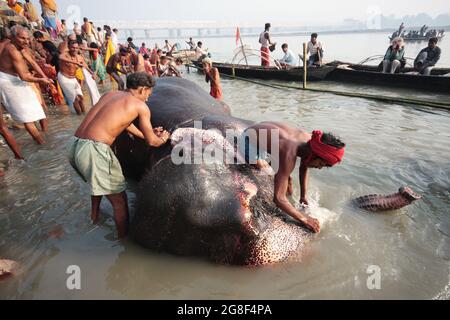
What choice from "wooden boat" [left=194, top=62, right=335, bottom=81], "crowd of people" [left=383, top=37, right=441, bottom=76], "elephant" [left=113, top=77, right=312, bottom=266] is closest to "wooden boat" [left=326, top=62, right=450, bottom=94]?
"crowd of people" [left=383, top=37, right=441, bottom=76]

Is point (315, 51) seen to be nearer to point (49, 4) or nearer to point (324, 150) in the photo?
point (324, 150)

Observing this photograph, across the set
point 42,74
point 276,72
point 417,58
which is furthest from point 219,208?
point 276,72

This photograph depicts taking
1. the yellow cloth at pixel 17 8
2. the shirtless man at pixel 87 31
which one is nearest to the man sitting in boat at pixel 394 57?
the shirtless man at pixel 87 31

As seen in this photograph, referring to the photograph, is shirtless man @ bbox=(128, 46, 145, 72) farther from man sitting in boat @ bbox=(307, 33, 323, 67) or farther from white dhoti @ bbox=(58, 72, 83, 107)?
man sitting in boat @ bbox=(307, 33, 323, 67)

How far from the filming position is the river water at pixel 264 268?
2602mm

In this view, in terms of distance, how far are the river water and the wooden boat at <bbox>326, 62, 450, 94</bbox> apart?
16.0ft

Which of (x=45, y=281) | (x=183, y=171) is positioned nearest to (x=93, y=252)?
(x=45, y=281)

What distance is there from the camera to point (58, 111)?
8234mm

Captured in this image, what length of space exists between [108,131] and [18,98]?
305 centimetres

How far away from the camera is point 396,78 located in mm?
10078

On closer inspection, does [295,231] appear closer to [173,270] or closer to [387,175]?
[173,270]
